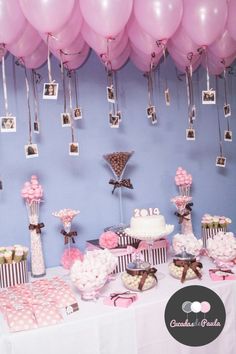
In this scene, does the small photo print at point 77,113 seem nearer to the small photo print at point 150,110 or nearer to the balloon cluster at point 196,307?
the small photo print at point 150,110

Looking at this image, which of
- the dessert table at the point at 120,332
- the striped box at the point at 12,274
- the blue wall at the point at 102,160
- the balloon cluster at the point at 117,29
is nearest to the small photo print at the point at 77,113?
the blue wall at the point at 102,160

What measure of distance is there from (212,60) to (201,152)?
0.59 metres

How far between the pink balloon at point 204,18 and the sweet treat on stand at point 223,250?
0.95 m

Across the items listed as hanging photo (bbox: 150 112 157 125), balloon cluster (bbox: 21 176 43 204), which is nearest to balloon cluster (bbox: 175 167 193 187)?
hanging photo (bbox: 150 112 157 125)

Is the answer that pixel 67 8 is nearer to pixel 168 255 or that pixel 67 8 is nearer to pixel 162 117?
pixel 162 117

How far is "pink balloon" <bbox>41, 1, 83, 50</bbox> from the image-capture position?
1857mm

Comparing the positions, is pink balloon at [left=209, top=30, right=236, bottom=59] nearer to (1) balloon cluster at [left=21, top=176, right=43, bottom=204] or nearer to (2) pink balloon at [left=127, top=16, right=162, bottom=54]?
(2) pink balloon at [left=127, top=16, right=162, bottom=54]

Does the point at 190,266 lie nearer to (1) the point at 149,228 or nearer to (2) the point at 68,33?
(1) the point at 149,228

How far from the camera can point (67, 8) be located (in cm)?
169

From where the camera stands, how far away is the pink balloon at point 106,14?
5.62 ft

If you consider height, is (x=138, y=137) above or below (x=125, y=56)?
below

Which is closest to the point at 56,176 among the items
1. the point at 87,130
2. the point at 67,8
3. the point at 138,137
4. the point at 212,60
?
the point at 87,130

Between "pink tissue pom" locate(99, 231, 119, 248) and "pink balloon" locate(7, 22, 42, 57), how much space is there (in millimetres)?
971

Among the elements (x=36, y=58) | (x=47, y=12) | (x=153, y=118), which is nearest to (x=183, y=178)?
(x=153, y=118)
